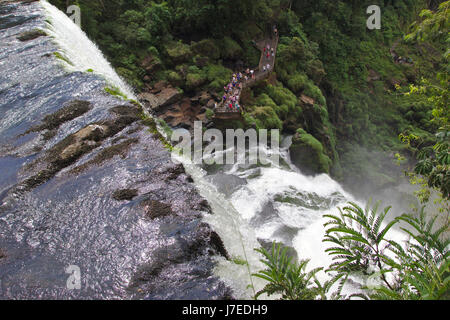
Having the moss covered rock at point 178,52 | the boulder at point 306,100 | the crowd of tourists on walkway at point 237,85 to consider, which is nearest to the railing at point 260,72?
the crowd of tourists on walkway at point 237,85

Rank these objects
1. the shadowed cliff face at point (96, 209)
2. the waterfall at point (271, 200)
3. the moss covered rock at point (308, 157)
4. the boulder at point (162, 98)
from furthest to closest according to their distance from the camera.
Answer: the boulder at point (162, 98) < the moss covered rock at point (308, 157) < the waterfall at point (271, 200) < the shadowed cliff face at point (96, 209)

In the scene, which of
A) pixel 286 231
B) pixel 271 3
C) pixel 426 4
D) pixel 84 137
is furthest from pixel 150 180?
pixel 426 4

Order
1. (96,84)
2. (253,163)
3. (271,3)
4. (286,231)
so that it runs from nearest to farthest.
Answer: (96,84) → (286,231) → (253,163) → (271,3)

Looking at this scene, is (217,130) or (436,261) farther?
(217,130)

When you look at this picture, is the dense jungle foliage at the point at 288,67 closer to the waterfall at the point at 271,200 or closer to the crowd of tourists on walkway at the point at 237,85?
the crowd of tourists on walkway at the point at 237,85

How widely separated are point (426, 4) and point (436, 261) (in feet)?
129

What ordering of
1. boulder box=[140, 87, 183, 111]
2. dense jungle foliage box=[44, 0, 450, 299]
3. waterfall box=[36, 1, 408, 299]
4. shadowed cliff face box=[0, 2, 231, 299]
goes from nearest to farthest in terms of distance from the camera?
shadowed cliff face box=[0, 2, 231, 299], waterfall box=[36, 1, 408, 299], boulder box=[140, 87, 183, 111], dense jungle foliage box=[44, 0, 450, 299]

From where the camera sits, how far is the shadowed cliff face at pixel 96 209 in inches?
113

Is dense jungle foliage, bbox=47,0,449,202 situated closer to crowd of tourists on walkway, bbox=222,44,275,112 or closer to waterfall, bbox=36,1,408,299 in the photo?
crowd of tourists on walkway, bbox=222,44,275,112

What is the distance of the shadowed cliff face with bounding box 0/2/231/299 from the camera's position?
9.40ft

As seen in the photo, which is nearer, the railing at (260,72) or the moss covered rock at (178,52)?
the railing at (260,72)

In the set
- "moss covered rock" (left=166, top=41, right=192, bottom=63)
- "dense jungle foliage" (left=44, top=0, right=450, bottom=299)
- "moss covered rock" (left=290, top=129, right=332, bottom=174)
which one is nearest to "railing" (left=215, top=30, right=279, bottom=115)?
"dense jungle foliage" (left=44, top=0, right=450, bottom=299)
